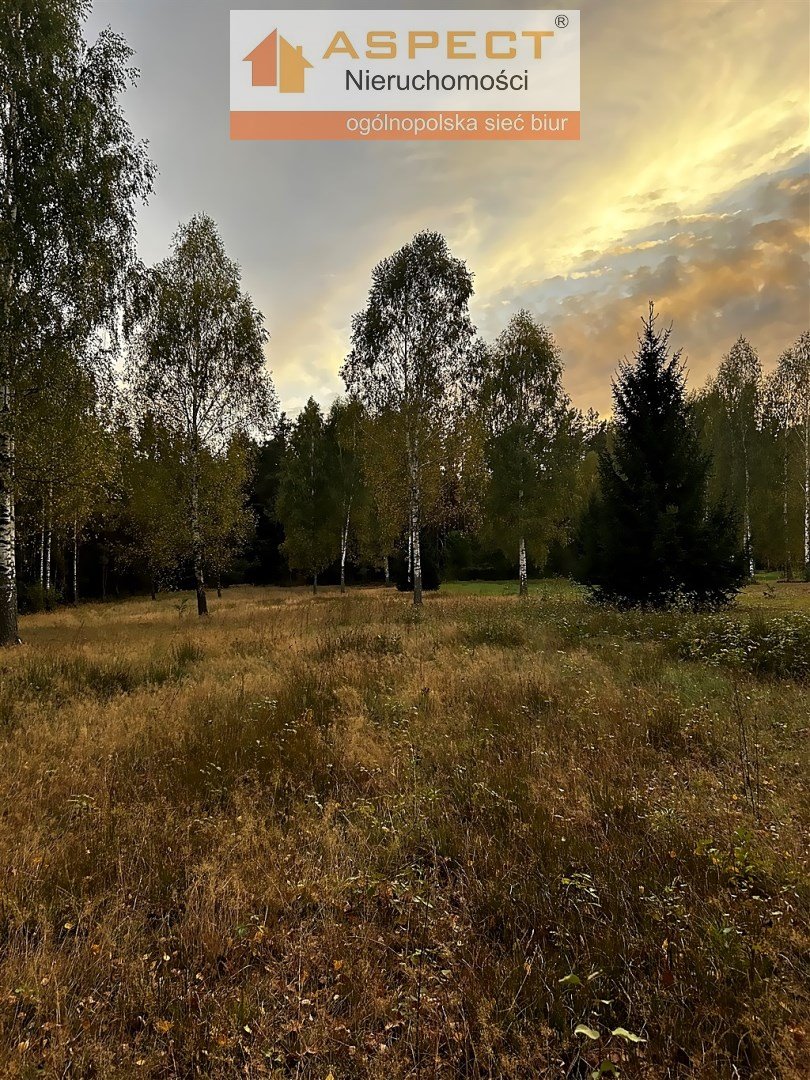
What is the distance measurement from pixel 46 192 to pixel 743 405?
114ft

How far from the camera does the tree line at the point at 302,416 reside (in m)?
10.5

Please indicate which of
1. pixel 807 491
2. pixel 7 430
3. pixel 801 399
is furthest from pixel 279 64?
pixel 801 399

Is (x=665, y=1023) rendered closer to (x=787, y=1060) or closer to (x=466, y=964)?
(x=787, y=1060)

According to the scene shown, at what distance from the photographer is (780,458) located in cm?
3064

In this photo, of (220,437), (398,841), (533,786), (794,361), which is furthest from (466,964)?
(794,361)

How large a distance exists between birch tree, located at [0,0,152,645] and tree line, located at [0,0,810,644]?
4cm

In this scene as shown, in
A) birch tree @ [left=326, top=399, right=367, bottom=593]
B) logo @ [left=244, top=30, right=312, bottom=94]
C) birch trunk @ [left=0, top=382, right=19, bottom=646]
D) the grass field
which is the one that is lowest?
the grass field

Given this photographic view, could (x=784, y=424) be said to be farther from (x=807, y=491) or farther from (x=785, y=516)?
(x=807, y=491)

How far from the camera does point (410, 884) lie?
9.87ft

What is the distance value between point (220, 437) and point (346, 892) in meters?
16.8

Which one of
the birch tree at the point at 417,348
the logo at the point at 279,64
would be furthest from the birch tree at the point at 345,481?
the logo at the point at 279,64

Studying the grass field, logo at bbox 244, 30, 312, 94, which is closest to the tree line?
logo at bbox 244, 30, 312, 94

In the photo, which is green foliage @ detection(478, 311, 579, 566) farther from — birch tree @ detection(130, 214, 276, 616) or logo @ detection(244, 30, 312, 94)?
logo @ detection(244, 30, 312, 94)

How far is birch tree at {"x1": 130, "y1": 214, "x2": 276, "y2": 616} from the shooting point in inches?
651
